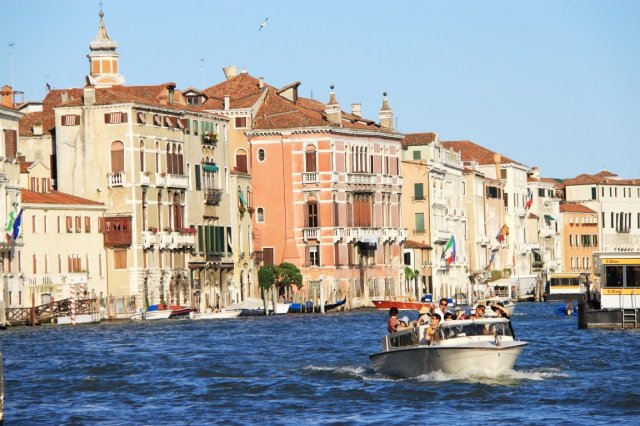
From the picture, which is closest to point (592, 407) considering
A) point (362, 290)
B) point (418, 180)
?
point (362, 290)

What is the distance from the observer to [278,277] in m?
102

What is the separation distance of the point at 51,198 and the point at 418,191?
140 ft

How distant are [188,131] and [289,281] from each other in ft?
35.0

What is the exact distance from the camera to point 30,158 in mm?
91062

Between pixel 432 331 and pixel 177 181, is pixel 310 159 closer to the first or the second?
pixel 177 181

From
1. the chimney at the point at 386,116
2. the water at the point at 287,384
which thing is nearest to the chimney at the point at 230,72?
the chimney at the point at 386,116

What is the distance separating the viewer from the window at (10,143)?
79.0 metres

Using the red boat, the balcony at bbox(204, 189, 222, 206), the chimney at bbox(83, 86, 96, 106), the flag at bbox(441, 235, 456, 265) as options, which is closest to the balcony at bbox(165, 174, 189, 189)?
the balcony at bbox(204, 189, 222, 206)

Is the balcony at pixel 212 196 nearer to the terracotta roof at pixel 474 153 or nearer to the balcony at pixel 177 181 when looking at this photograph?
the balcony at pixel 177 181

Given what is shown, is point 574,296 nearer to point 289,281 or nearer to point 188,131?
point 289,281

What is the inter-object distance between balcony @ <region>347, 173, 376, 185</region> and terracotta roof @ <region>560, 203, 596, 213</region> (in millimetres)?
60092

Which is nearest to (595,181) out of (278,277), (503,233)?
(503,233)

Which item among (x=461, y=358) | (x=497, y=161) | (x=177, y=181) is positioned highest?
(x=497, y=161)

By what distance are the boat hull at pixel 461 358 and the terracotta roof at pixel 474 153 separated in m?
108
